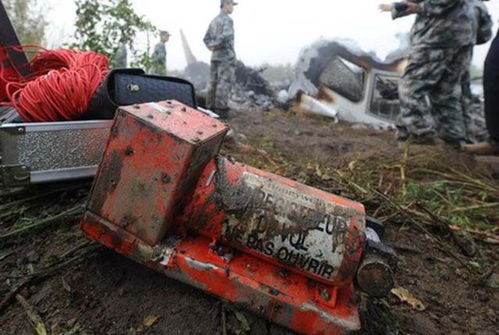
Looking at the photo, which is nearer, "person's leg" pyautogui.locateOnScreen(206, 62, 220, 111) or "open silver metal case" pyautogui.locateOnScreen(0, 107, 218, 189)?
"open silver metal case" pyautogui.locateOnScreen(0, 107, 218, 189)

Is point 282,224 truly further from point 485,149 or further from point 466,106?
point 466,106

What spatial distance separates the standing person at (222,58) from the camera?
6445 mm

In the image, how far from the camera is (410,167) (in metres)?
2.87

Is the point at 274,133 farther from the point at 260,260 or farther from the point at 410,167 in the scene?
the point at 260,260

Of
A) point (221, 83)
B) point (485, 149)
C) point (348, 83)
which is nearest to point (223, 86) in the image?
point (221, 83)

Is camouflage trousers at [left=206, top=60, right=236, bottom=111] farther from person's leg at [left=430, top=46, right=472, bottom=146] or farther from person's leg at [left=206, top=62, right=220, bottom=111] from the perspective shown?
person's leg at [left=430, top=46, right=472, bottom=146]

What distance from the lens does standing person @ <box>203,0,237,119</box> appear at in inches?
254

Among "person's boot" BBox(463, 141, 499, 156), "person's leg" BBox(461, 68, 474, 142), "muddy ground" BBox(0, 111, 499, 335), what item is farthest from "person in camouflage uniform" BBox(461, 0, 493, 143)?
"muddy ground" BBox(0, 111, 499, 335)

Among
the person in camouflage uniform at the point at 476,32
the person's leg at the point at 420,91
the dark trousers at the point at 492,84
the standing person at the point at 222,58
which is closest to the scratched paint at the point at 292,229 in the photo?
the dark trousers at the point at 492,84

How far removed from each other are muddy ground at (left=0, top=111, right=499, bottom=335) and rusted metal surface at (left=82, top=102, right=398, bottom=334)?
11 centimetres

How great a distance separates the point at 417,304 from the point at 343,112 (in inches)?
247

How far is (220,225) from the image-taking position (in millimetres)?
1068

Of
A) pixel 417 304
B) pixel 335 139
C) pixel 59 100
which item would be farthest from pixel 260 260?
pixel 335 139

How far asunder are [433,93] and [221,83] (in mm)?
3688
